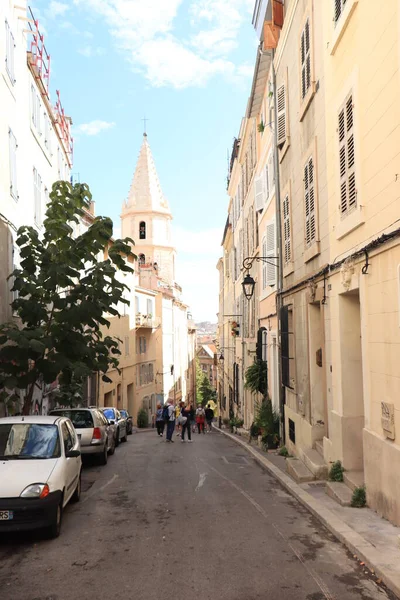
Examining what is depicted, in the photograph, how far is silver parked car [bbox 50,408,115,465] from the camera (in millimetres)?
14531

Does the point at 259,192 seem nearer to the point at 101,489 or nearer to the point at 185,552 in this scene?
the point at 101,489

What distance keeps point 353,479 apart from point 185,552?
12.2 ft

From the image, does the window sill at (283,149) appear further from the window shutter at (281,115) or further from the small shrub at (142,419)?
the small shrub at (142,419)

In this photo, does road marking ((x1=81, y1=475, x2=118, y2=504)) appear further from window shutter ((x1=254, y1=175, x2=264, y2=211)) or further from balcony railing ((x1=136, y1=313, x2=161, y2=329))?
balcony railing ((x1=136, y1=313, x2=161, y2=329))

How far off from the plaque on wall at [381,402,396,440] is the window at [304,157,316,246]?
5018 millimetres

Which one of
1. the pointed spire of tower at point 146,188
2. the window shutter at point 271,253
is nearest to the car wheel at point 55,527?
the window shutter at point 271,253

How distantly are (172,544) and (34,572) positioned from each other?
171 centimetres

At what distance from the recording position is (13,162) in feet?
51.3

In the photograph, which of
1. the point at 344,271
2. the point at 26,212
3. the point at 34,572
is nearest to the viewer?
the point at 34,572

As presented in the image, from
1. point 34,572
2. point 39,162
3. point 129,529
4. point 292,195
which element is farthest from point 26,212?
point 34,572

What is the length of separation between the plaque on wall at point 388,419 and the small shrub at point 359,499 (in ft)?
4.44

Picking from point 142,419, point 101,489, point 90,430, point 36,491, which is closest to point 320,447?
point 101,489

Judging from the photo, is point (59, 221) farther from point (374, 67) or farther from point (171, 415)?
point (171, 415)

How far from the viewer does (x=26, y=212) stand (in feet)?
57.2
